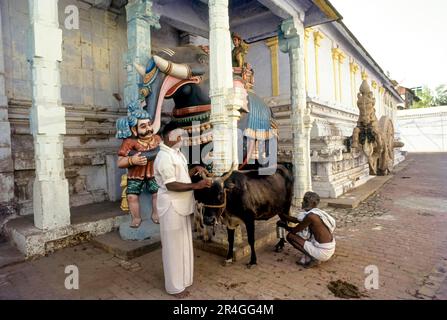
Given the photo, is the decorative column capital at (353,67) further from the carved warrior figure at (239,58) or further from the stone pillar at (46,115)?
the stone pillar at (46,115)

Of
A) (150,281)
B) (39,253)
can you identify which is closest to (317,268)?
(150,281)

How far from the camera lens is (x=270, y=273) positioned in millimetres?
3688

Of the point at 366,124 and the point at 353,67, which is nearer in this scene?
the point at 366,124

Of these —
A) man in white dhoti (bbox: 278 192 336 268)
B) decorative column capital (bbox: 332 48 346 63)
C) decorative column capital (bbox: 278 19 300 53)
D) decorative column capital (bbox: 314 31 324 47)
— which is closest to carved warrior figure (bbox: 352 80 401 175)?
decorative column capital (bbox: 314 31 324 47)

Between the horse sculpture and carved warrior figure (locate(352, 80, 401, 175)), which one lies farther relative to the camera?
carved warrior figure (locate(352, 80, 401, 175))

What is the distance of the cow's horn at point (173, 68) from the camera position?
4669 millimetres

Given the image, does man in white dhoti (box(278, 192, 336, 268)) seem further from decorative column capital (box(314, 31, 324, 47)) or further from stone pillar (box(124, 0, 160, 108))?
decorative column capital (box(314, 31, 324, 47))

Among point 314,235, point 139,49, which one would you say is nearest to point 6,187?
point 139,49

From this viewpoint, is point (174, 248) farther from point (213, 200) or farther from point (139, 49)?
point (139, 49)

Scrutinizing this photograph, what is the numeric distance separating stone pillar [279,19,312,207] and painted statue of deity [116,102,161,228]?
3619 mm

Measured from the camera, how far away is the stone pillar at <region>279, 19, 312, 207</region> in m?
7.02

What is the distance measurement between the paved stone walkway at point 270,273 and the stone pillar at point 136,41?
2837 millimetres

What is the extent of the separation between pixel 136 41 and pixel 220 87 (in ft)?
6.63
